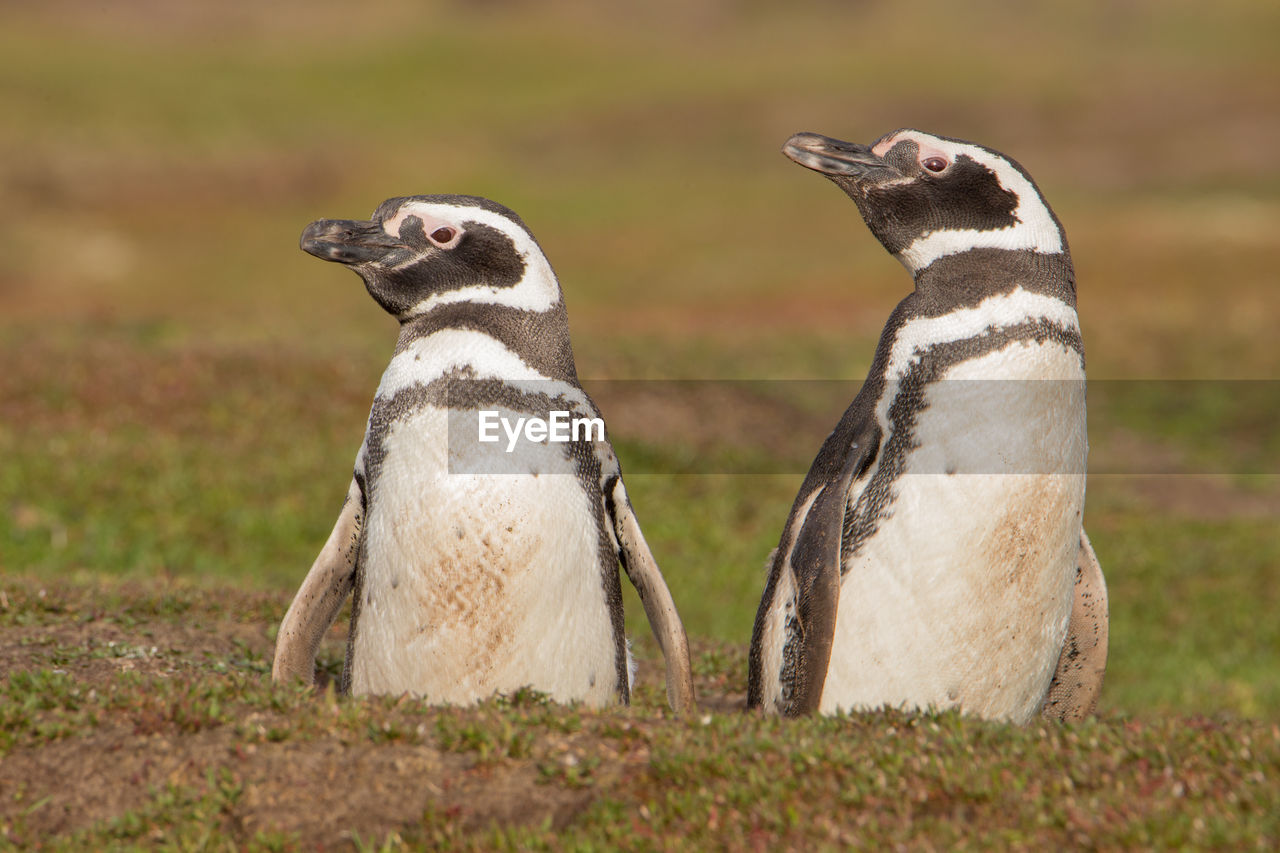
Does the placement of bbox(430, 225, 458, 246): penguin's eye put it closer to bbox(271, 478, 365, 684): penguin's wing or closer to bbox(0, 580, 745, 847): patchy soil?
bbox(271, 478, 365, 684): penguin's wing

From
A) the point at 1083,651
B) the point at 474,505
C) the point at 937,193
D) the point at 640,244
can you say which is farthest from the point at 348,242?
the point at 640,244

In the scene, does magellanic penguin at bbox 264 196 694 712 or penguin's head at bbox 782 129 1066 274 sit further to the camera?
penguin's head at bbox 782 129 1066 274

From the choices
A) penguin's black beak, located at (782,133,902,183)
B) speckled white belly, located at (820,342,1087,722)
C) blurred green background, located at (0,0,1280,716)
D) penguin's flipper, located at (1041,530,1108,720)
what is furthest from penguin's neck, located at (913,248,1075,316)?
blurred green background, located at (0,0,1280,716)

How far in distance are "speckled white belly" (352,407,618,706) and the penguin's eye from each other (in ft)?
2.38

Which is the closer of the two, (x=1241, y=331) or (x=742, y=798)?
(x=742, y=798)

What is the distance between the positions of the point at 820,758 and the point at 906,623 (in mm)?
1122

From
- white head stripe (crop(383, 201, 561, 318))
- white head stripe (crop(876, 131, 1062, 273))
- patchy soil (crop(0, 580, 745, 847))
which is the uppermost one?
white head stripe (crop(876, 131, 1062, 273))

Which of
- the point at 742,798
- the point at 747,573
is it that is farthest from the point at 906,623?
the point at 747,573

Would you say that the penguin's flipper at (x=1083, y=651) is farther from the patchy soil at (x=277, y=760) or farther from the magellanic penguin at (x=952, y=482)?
the patchy soil at (x=277, y=760)

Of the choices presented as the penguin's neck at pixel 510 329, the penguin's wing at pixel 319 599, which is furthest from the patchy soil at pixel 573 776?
the penguin's neck at pixel 510 329

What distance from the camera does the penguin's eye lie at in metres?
5.60

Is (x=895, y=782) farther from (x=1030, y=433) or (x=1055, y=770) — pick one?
(x=1030, y=433)

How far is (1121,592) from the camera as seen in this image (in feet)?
41.1

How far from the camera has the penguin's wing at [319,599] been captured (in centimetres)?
574
